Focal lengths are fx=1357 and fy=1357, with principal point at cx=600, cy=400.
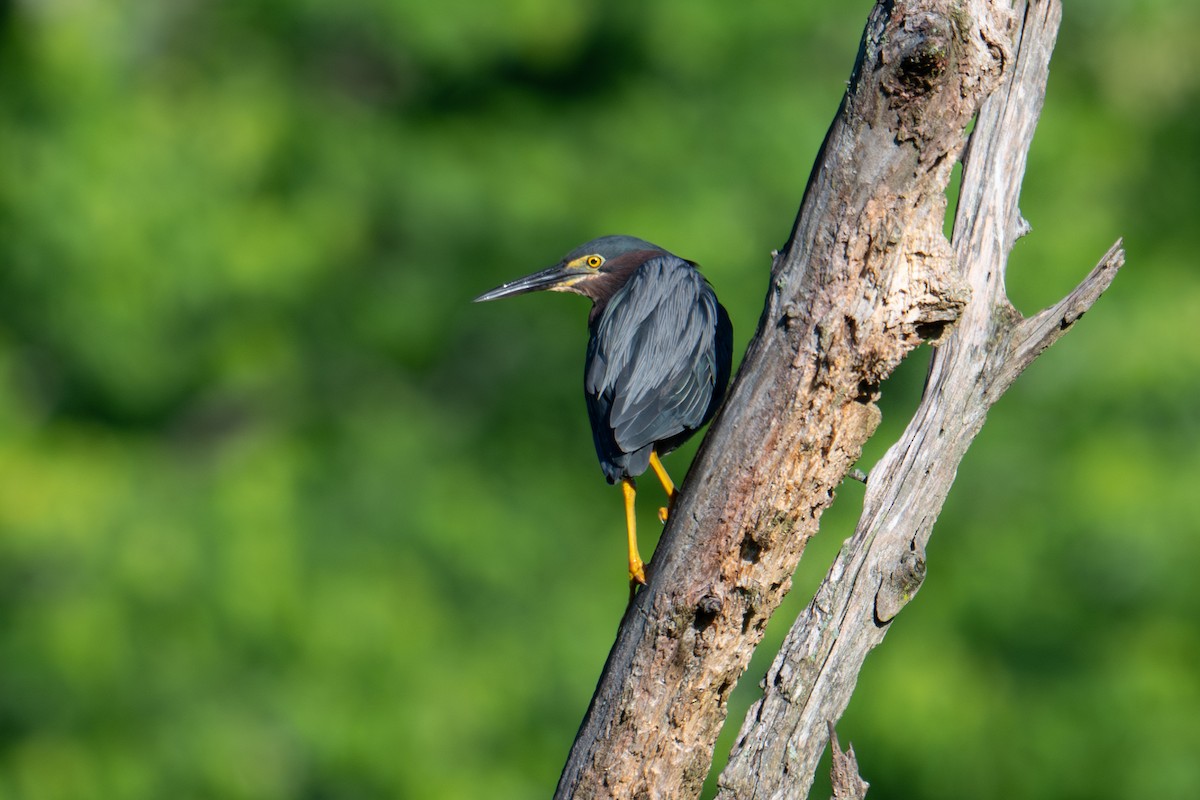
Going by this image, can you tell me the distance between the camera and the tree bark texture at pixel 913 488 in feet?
11.8

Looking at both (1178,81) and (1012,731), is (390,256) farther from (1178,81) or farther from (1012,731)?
(1178,81)

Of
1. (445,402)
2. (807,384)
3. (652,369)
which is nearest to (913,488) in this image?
(807,384)

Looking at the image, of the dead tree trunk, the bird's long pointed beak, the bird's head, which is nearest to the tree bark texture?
the dead tree trunk

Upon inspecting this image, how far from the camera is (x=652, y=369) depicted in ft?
14.1

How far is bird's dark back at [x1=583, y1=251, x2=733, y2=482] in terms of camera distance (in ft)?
13.8

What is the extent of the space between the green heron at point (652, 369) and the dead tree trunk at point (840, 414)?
408 millimetres

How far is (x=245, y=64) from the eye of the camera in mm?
10117

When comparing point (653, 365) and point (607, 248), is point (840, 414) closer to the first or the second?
point (653, 365)

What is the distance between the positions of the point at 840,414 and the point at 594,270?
188cm

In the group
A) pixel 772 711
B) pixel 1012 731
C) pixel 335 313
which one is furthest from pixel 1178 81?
pixel 772 711

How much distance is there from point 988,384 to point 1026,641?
4.85 m

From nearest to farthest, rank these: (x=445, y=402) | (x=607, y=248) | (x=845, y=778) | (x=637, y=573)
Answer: (x=845, y=778)
(x=637, y=573)
(x=607, y=248)
(x=445, y=402)

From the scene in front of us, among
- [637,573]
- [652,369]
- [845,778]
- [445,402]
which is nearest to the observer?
[845,778]

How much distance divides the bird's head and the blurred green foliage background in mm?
3177
